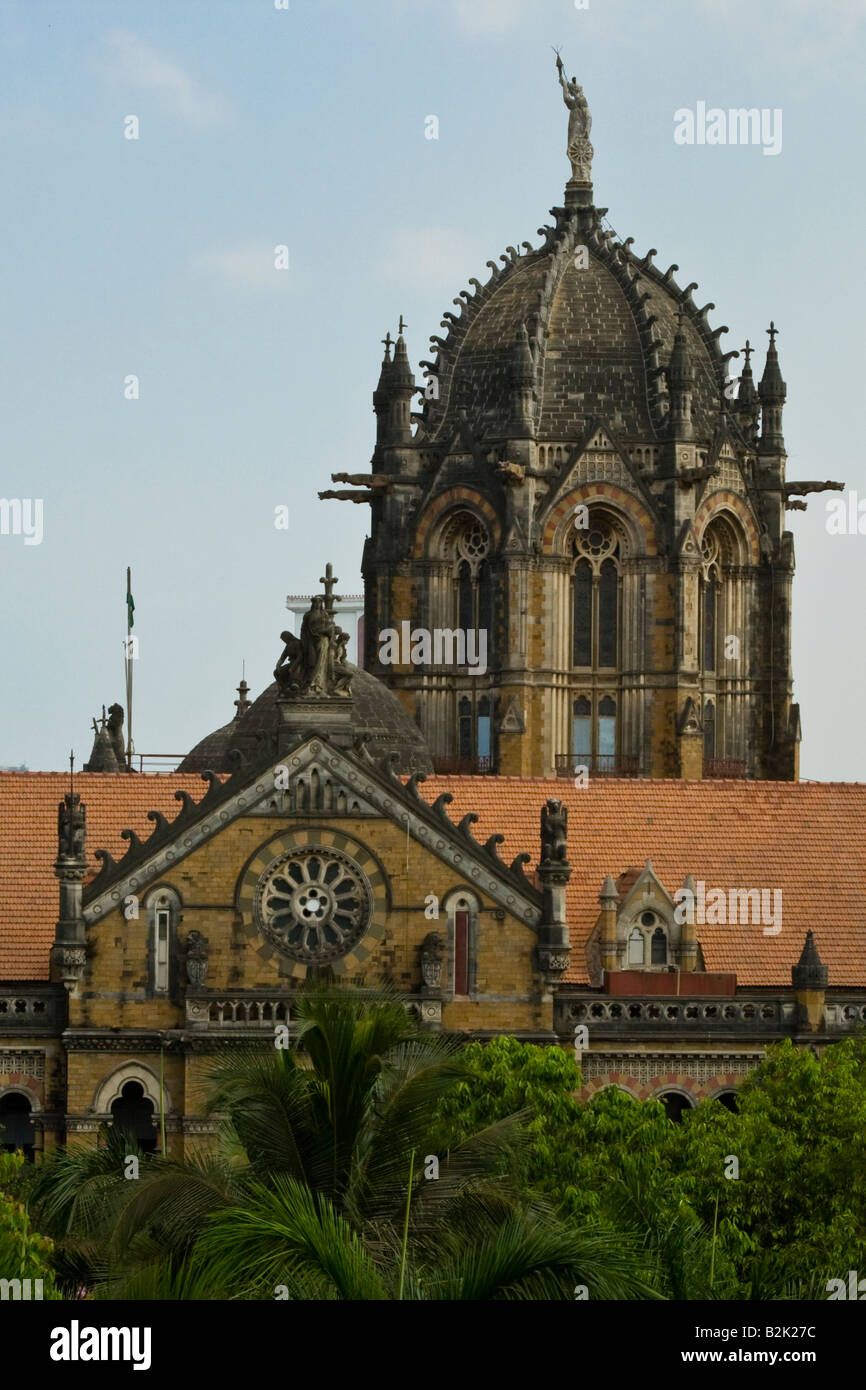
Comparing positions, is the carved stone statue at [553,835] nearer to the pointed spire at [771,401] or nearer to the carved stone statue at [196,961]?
the carved stone statue at [196,961]

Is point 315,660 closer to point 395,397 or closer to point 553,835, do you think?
point 553,835

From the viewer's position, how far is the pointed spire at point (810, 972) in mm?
61312

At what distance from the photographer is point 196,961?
59.4 meters

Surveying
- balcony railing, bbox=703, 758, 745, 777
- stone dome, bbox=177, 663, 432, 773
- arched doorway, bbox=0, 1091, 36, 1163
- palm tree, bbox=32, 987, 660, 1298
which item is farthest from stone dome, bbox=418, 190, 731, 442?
palm tree, bbox=32, 987, 660, 1298

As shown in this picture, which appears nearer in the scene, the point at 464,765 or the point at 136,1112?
the point at 136,1112

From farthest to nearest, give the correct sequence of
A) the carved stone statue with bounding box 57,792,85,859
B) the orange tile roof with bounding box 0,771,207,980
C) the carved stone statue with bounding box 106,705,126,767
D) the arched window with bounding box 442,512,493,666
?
the arched window with bounding box 442,512,493,666 → the carved stone statue with bounding box 106,705,126,767 → the orange tile roof with bounding box 0,771,207,980 → the carved stone statue with bounding box 57,792,85,859

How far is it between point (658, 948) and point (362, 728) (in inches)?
454

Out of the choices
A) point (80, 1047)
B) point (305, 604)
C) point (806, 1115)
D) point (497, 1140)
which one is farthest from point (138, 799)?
point (305, 604)

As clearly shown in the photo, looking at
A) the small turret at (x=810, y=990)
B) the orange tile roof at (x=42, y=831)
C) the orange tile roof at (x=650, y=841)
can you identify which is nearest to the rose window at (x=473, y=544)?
the orange tile roof at (x=650, y=841)

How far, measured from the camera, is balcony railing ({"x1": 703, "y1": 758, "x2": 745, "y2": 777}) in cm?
9119

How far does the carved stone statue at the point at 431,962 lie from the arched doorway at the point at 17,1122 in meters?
7.93

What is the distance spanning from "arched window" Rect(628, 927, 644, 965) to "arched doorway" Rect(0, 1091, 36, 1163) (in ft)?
41.3

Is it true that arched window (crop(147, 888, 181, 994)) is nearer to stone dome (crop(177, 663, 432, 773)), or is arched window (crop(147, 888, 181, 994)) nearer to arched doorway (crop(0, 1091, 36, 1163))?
arched doorway (crop(0, 1091, 36, 1163))

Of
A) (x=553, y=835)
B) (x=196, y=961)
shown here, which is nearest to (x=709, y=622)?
(x=553, y=835)
